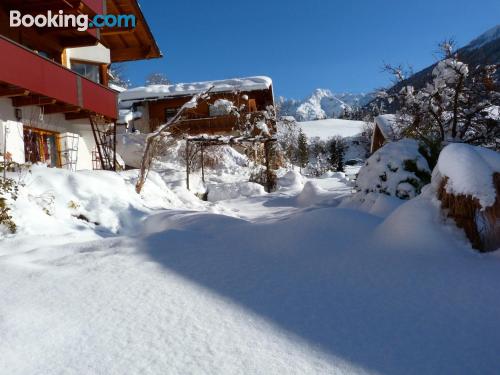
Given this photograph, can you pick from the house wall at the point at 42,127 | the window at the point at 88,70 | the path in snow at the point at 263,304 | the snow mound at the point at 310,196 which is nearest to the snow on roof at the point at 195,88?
the window at the point at 88,70

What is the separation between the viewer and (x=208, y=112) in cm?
2614

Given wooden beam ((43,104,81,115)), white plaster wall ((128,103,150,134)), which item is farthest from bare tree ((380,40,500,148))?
white plaster wall ((128,103,150,134))

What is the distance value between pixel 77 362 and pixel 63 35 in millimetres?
12306

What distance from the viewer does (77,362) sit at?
174 cm

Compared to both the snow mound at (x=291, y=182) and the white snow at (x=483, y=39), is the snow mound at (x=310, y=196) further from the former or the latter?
the white snow at (x=483, y=39)

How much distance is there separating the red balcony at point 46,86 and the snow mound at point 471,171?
27.0 ft

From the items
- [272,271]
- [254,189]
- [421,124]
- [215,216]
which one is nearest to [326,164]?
[254,189]

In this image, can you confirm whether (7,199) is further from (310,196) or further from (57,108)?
(310,196)

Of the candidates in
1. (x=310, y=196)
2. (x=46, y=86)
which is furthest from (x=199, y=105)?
(x=46, y=86)

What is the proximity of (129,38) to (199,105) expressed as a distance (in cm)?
996

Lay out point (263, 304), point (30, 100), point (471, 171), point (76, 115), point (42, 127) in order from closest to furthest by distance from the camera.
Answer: point (263, 304)
point (471, 171)
point (30, 100)
point (42, 127)
point (76, 115)

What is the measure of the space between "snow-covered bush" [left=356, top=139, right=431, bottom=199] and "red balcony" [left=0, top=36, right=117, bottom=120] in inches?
289

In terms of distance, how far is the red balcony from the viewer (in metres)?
8.26

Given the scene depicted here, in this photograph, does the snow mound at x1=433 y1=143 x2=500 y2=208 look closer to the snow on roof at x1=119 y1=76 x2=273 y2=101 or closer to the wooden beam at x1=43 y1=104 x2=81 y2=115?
the wooden beam at x1=43 y1=104 x2=81 y2=115
